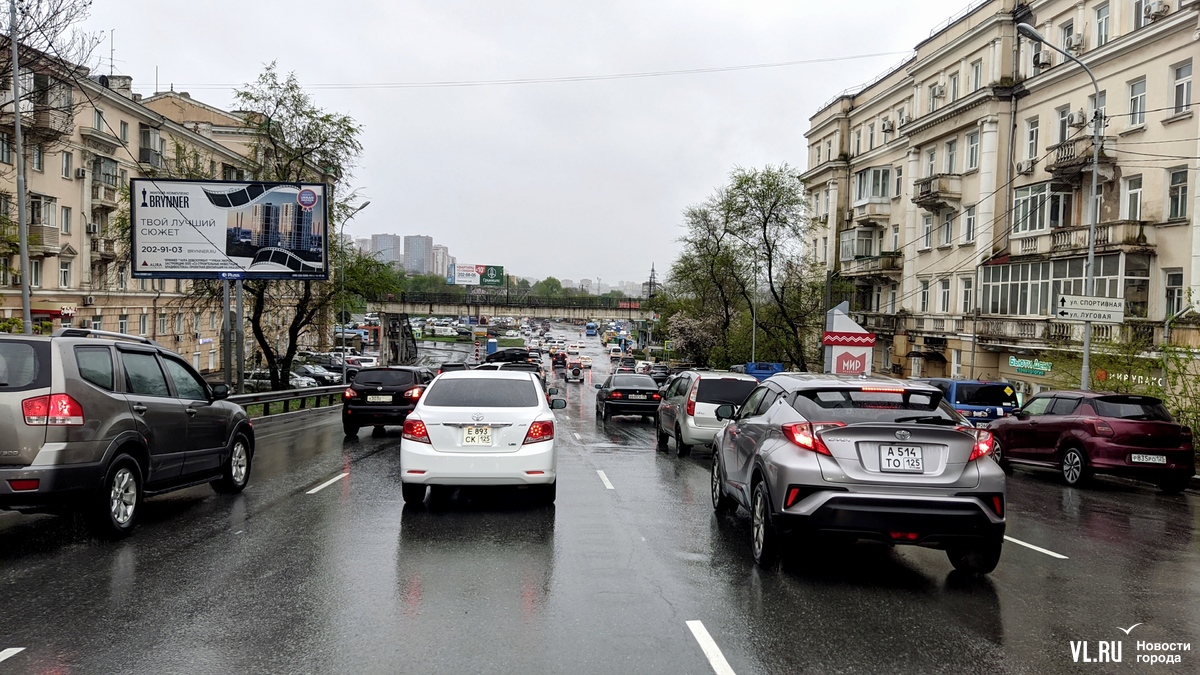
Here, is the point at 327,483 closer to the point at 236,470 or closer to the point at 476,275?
the point at 236,470

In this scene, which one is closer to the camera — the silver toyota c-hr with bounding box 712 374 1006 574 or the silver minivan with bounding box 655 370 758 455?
the silver toyota c-hr with bounding box 712 374 1006 574

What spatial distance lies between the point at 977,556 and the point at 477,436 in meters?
5.03

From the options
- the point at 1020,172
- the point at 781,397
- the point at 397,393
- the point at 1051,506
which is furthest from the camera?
the point at 1020,172

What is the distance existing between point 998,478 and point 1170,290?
2516 centimetres

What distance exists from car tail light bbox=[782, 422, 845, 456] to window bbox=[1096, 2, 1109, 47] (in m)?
29.1

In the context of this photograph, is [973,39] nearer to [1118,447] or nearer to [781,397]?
[1118,447]

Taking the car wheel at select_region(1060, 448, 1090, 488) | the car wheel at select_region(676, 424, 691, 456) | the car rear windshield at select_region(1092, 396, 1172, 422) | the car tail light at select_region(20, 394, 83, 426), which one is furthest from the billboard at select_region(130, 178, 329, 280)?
A: the car rear windshield at select_region(1092, 396, 1172, 422)

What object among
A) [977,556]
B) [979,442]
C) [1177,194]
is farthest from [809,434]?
[1177,194]

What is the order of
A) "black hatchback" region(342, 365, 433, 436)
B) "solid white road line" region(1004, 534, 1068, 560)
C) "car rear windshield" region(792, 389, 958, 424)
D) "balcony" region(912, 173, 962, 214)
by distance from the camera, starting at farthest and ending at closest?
"balcony" region(912, 173, 962, 214) < "black hatchback" region(342, 365, 433, 436) < "solid white road line" region(1004, 534, 1068, 560) < "car rear windshield" region(792, 389, 958, 424)

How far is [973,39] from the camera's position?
37281 mm

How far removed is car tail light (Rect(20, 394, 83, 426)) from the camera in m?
7.51

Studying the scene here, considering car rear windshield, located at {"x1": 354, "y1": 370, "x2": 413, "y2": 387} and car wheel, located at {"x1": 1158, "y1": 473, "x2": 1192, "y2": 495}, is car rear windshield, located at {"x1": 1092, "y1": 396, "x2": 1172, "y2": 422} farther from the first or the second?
car rear windshield, located at {"x1": 354, "y1": 370, "x2": 413, "y2": 387}

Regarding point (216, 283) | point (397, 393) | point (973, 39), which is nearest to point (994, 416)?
point (397, 393)

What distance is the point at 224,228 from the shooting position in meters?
25.5
